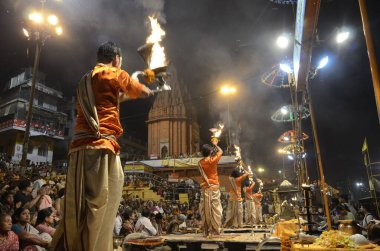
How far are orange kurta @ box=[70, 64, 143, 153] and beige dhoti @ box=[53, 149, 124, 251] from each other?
7.9 inches

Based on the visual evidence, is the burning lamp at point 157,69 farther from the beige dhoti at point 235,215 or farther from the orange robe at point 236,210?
the beige dhoti at point 235,215

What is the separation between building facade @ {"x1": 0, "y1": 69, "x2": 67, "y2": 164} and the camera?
43750mm

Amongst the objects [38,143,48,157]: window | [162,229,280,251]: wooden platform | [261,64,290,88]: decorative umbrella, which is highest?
[38,143,48,157]: window

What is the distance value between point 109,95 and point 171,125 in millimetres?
42184

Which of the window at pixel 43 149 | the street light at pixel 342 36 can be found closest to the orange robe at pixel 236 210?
the street light at pixel 342 36

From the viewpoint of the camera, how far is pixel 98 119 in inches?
122

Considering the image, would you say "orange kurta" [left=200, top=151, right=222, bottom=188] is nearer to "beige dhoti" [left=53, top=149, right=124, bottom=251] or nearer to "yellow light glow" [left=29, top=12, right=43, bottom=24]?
"beige dhoti" [left=53, top=149, right=124, bottom=251]

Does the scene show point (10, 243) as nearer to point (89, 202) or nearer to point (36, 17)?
point (89, 202)

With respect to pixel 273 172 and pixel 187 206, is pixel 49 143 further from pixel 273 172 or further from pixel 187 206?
pixel 273 172

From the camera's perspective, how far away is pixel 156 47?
139 inches

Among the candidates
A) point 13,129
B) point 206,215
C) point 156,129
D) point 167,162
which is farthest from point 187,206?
point 13,129

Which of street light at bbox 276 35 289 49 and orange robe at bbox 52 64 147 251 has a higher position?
street light at bbox 276 35 289 49

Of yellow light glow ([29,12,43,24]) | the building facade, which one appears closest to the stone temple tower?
the building facade

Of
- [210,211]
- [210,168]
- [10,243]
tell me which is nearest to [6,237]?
[10,243]
